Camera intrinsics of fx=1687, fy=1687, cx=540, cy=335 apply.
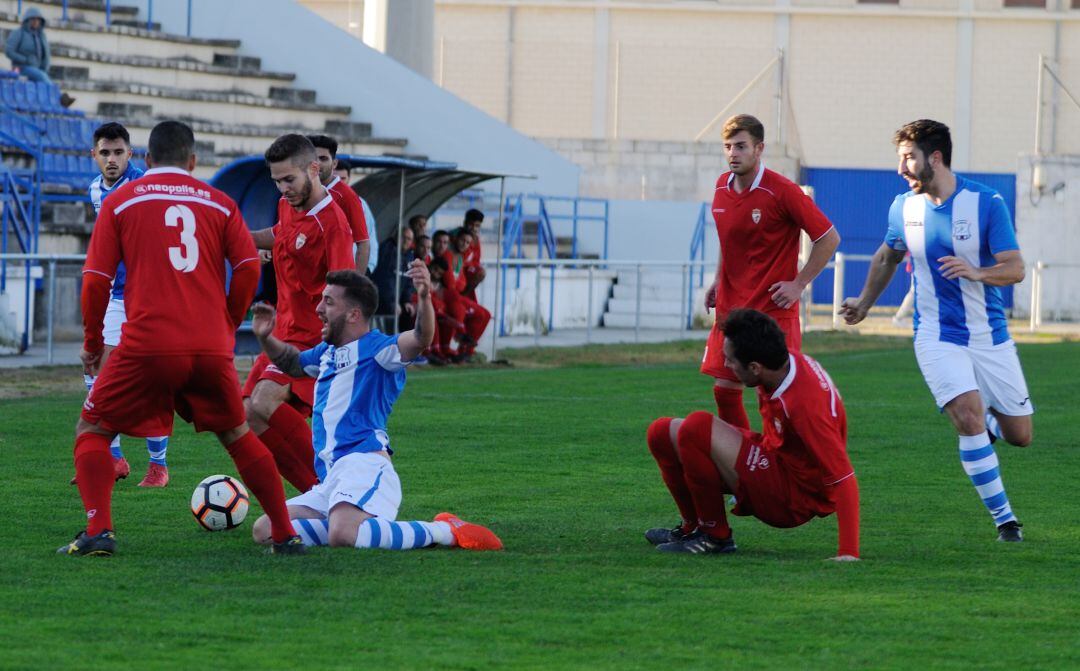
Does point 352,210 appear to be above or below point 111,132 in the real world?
below

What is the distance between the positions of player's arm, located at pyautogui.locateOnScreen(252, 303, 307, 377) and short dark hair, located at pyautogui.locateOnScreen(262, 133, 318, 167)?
883 millimetres

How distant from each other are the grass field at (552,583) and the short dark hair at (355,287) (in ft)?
3.28

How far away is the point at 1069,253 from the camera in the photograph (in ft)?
105

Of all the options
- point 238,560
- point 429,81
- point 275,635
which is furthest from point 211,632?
point 429,81

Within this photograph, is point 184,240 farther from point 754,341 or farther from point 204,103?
point 204,103

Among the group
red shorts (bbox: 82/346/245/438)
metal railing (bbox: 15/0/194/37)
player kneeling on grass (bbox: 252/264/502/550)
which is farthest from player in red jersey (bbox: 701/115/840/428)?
metal railing (bbox: 15/0/194/37)

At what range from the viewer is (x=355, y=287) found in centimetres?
682

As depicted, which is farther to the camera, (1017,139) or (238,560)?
(1017,139)

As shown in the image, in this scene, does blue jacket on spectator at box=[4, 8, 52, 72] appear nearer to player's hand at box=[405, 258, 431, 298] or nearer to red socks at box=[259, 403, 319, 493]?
red socks at box=[259, 403, 319, 493]

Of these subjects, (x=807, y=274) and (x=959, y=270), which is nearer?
(x=959, y=270)

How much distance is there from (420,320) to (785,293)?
216 cm

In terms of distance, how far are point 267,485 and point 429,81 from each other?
2183cm

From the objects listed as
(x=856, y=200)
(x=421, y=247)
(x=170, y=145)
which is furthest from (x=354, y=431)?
(x=856, y=200)

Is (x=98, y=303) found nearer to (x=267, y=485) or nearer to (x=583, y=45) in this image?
(x=267, y=485)
